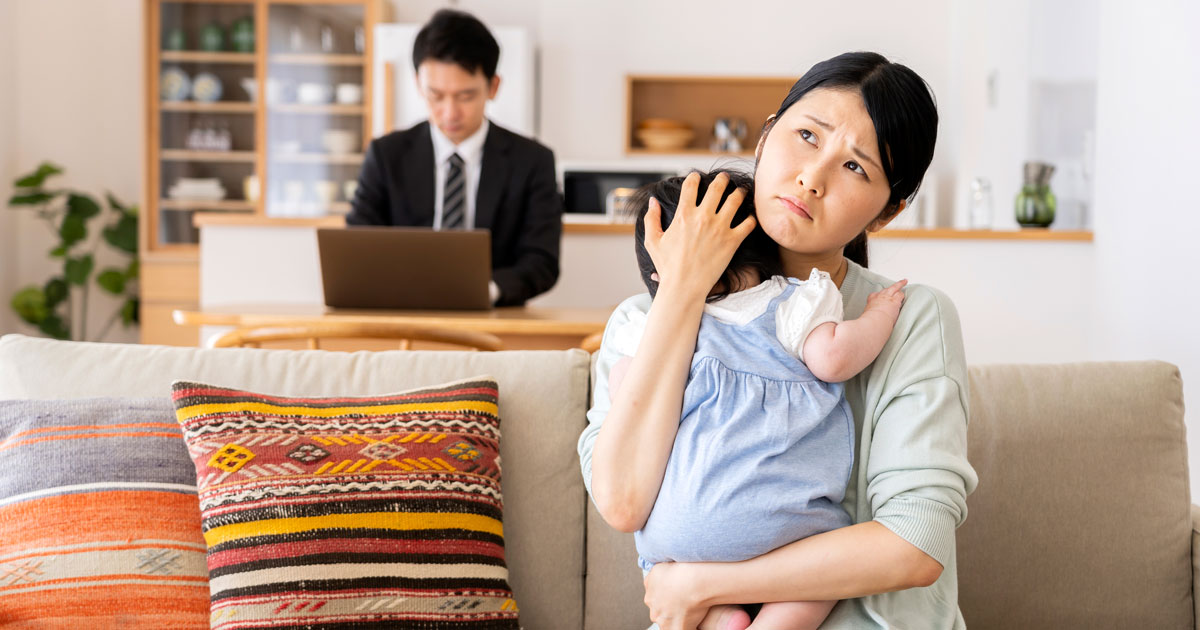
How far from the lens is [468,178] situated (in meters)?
3.21

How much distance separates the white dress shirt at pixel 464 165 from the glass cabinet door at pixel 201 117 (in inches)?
118

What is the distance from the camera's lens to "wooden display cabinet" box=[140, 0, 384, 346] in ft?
18.5

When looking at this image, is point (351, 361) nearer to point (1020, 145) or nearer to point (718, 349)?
point (718, 349)

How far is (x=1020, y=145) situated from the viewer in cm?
486

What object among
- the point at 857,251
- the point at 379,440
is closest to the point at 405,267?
the point at 379,440

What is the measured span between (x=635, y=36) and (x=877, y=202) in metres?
4.99

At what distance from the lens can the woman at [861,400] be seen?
1.09 metres

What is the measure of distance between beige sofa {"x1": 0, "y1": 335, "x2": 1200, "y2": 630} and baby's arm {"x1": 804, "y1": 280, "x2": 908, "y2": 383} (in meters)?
0.56

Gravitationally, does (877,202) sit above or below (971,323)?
above

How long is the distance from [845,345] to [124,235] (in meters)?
5.41

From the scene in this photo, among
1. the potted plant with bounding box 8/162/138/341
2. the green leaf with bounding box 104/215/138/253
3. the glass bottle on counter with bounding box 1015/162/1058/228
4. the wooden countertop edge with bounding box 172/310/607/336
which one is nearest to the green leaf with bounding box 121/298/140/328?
the potted plant with bounding box 8/162/138/341

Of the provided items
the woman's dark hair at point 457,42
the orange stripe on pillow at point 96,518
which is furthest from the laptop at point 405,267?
the orange stripe on pillow at point 96,518

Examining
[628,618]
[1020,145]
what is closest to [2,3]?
[1020,145]

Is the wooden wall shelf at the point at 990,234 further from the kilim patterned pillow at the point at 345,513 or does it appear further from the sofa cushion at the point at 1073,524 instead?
the kilim patterned pillow at the point at 345,513
